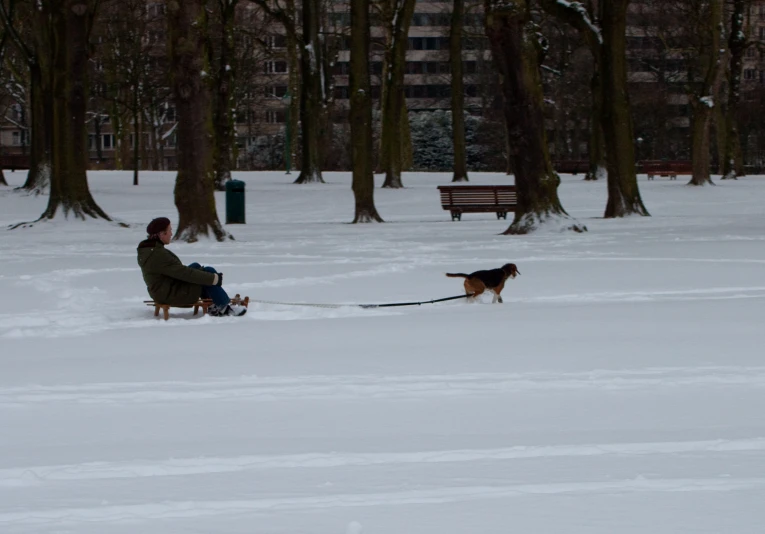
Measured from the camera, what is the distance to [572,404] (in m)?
6.82

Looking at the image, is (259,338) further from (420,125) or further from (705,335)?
(420,125)

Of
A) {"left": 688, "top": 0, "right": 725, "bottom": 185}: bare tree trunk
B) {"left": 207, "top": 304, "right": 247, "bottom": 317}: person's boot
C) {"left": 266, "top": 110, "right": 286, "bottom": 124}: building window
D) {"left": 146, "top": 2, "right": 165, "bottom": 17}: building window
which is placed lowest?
{"left": 207, "top": 304, "right": 247, "bottom": 317}: person's boot

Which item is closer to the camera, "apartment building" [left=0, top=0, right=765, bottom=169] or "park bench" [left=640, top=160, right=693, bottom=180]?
"park bench" [left=640, top=160, right=693, bottom=180]

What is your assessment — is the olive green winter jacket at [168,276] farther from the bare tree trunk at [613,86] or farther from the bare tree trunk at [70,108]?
the bare tree trunk at [613,86]

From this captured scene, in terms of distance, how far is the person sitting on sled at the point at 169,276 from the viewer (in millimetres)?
10422

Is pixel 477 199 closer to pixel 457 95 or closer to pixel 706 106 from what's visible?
pixel 706 106

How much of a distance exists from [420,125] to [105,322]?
7125 cm

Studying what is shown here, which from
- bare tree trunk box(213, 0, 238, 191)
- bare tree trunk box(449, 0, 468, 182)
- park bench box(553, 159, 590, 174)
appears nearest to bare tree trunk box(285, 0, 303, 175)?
bare tree trunk box(213, 0, 238, 191)

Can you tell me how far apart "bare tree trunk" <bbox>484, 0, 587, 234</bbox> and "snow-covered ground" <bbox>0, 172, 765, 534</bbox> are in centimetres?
638

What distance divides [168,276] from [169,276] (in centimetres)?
4

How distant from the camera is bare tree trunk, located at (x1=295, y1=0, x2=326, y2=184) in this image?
41438 mm

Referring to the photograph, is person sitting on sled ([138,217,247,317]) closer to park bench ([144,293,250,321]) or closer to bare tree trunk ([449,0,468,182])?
park bench ([144,293,250,321])

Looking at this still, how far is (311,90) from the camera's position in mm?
42969

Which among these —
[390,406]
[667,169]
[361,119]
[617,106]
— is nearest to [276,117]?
[667,169]
